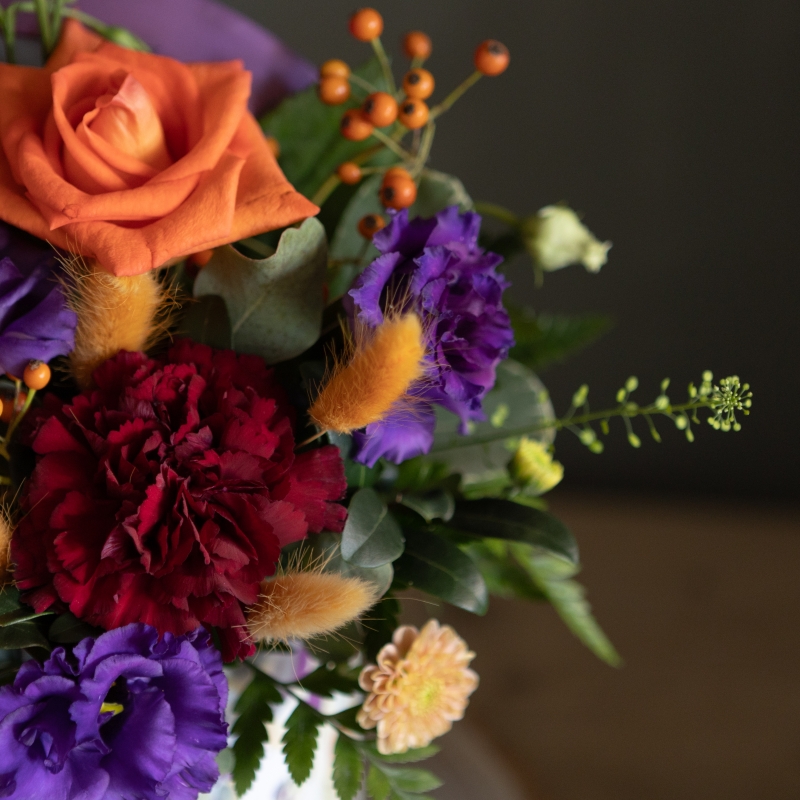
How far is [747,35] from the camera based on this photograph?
1.04 m

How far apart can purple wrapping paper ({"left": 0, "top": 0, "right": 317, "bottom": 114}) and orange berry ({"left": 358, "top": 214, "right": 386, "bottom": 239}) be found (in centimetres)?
12

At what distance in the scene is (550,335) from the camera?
47 cm

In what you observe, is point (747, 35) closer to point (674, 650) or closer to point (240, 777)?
point (674, 650)

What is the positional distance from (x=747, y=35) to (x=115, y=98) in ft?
3.09

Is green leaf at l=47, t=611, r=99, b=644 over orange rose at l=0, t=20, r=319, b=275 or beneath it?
beneath

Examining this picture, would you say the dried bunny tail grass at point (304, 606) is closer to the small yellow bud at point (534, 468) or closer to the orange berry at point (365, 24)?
the small yellow bud at point (534, 468)

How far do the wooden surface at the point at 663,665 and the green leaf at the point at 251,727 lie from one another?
739mm

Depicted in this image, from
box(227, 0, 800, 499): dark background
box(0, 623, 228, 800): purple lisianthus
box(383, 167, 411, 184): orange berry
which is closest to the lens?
box(0, 623, 228, 800): purple lisianthus

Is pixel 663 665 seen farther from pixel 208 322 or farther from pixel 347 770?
pixel 208 322

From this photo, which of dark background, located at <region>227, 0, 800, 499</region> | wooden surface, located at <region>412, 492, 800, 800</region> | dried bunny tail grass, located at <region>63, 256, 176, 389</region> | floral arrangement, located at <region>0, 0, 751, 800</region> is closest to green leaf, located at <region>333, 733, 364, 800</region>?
floral arrangement, located at <region>0, 0, 751, 800</region>

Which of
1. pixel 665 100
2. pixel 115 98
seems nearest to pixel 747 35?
pixel 665 100

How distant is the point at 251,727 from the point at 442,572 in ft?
0.36

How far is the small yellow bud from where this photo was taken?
425mm

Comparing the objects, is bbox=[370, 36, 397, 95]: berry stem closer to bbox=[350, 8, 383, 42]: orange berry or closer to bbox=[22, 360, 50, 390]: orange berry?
bbox=[350, 8, 383, 42]: orange berry
